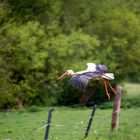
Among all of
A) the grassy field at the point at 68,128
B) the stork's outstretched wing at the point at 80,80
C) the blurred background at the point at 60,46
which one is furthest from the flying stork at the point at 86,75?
the blurred background at the point at 60,46

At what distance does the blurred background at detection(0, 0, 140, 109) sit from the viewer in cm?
2370

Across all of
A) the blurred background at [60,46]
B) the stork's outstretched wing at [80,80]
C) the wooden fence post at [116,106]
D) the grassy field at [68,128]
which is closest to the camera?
the stork's outstretched wing at [80,80]

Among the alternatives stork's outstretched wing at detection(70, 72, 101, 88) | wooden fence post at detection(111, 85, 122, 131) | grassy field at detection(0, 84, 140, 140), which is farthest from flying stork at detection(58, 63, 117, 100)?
grassy field at detection(0, 84, 140, 140)

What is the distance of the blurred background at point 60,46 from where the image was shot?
2370 cm

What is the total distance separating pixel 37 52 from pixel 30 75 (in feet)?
4.55

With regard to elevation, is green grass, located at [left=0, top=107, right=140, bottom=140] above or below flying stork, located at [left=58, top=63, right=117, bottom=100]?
below

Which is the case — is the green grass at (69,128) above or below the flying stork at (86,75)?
below

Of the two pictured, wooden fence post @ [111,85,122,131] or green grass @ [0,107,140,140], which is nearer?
wooden fence post @ [111,85,122,131]

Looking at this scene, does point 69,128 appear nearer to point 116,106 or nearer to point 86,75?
point 116,106

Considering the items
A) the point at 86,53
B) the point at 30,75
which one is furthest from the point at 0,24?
the point at 86,53

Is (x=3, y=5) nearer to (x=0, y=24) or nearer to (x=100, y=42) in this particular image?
(x=0, y=24)

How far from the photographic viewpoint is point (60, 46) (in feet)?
83.1

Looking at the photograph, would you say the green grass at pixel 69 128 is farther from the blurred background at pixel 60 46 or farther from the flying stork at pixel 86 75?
the blurred background at pixel 60 46

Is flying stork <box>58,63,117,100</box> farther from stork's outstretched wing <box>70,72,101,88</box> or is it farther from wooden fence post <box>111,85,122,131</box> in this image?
wooden fence post <box>111,85,122,131</box>
